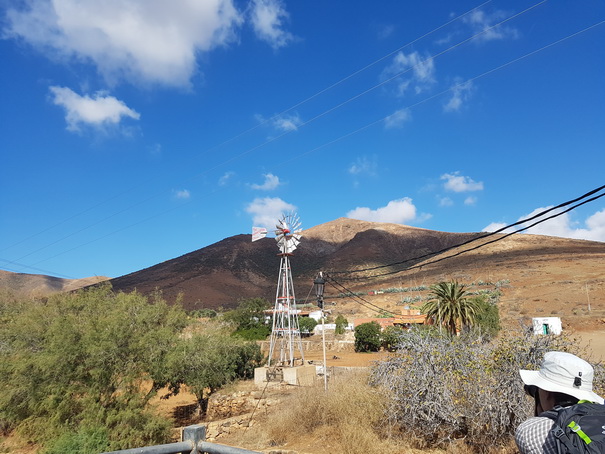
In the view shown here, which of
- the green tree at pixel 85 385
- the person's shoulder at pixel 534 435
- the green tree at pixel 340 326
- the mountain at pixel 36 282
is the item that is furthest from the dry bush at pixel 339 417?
the mountain at pixel 36 282

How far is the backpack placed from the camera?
2.05 m

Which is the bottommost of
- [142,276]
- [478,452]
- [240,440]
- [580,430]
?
[240,440]

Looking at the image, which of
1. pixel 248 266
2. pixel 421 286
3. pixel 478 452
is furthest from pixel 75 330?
pixel 248 266

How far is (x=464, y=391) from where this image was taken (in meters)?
10.2

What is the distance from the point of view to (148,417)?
15.5 m

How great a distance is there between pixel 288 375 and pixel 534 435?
72.6 ft

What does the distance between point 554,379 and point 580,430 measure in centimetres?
70

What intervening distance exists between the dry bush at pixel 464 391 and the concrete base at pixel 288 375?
12628mm

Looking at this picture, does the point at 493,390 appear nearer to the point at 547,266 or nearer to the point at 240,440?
the point at 240,440

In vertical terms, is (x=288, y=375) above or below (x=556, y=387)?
below

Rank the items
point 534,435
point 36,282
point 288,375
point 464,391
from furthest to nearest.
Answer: point 36,282, point 288,375, point 464,391, point 534,435

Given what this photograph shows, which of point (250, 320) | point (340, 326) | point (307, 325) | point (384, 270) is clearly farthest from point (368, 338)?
point (384, 270)

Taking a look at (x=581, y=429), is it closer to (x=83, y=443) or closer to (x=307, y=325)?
(x=83, y=443)

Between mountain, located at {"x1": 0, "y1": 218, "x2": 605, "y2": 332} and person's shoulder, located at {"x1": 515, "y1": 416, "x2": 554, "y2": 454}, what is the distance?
29301 millimetres
